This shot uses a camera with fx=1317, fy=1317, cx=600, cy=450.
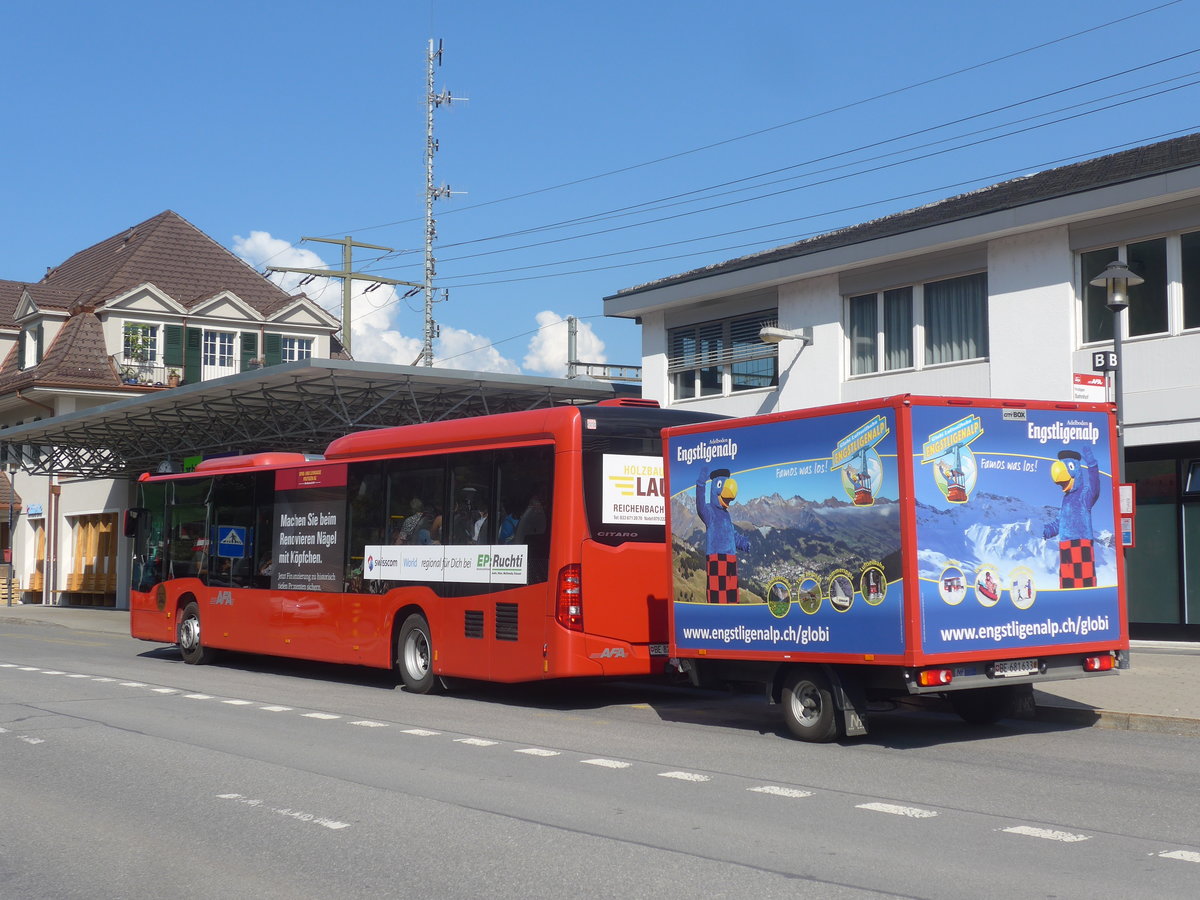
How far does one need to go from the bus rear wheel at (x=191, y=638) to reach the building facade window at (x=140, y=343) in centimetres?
2679

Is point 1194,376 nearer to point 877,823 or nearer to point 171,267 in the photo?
point 877,823

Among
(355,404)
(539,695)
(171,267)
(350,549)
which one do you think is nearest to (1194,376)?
(539,695)

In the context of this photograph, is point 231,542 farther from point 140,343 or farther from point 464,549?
point 140,343

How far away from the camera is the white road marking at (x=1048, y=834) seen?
7215 mm

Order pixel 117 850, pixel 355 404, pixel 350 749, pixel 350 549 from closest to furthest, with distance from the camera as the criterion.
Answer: pixel 117 850, pixel 350 749, pixel 350 549, pixel 355 404

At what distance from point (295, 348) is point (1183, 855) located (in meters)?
45.8

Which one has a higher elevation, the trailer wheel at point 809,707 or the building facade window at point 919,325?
the building facade window at point 919,325

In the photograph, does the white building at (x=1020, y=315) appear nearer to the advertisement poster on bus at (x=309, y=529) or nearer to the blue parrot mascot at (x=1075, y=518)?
the blue parrot mascot at (x=1075, y=518)

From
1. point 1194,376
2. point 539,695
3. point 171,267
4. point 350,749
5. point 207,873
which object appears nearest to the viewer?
point 207,873

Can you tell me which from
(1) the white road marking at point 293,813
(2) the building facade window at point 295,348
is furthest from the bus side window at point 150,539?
(2) the building facade window at point 295,348

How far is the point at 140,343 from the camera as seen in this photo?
4553cm

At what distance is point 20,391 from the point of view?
44.0 meters

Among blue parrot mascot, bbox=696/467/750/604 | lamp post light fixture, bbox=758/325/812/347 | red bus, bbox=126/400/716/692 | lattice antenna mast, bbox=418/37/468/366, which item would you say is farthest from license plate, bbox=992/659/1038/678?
lattice antenna mast, bbox=418/37/468/366

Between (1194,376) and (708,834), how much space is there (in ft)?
44.4
